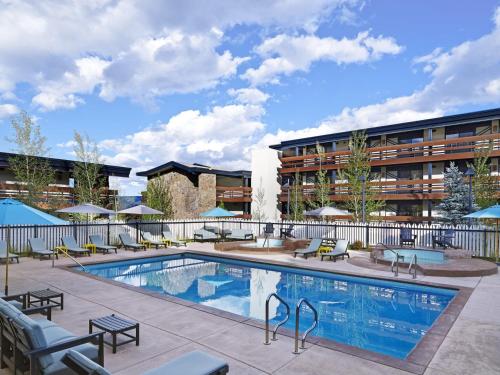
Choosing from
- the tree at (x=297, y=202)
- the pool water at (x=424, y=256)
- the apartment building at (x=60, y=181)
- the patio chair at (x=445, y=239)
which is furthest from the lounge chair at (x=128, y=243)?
the tree at (x=297, y=202)

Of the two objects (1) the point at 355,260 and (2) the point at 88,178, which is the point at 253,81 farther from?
(1) the point at 355,260

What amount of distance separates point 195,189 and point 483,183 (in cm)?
2498

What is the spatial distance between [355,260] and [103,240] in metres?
13.0

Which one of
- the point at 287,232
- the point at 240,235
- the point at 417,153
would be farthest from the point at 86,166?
the point at 417,153

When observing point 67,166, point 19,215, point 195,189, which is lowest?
point 19,215

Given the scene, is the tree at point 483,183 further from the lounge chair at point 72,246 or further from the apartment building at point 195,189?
the lounge chair at point 72,246

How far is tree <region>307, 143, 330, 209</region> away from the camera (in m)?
30.7

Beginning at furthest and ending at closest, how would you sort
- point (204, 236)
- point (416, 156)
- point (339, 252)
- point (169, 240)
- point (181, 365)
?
1. point (416, 156)
2. point (204, 236)
3. point (169, 240)
4. point (339, 252)
5. point (181, 365)

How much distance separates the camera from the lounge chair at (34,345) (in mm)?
3693

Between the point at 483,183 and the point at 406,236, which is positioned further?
the point at 483,183

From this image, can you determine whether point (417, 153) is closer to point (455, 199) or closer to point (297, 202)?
point (455, 199)

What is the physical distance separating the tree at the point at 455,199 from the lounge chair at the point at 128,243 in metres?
21.7

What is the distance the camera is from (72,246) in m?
15.9

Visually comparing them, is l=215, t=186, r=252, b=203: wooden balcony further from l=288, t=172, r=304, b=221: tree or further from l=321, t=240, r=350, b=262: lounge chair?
l=321, t=240, r=350, b=262: lounge chair
